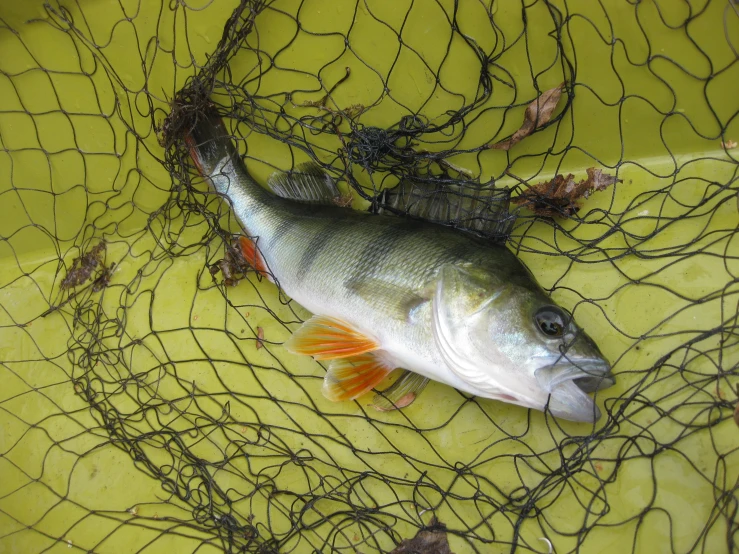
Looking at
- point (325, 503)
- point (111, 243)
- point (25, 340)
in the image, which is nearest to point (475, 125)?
point (325, 503)

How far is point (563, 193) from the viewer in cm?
210

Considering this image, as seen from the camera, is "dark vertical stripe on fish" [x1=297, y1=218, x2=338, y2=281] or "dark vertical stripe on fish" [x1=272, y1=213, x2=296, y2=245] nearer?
"dark vertical stripe on fish" [x1=297, y1=218, x2=338, y2=281]

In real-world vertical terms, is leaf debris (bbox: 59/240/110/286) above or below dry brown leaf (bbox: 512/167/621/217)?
above

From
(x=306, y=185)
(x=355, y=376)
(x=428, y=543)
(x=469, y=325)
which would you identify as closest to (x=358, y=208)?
(x=306, y=185)

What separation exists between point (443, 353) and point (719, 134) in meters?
1.34

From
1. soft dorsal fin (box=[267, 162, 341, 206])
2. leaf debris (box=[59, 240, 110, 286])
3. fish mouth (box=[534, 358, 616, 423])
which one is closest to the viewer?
fish mouth (box=[534, 358, 616, 423])

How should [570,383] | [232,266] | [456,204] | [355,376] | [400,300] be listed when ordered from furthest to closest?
1. [232,266]
2. [456,204]
3. [355,376]
4. [400,300]
5. [570,383]

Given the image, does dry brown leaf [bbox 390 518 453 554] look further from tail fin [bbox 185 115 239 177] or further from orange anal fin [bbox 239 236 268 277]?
tail fin [bbox 185 115 239 177]

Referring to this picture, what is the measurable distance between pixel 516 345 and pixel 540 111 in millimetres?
966

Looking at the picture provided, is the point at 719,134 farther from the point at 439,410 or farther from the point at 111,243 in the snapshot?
the point at 111,243

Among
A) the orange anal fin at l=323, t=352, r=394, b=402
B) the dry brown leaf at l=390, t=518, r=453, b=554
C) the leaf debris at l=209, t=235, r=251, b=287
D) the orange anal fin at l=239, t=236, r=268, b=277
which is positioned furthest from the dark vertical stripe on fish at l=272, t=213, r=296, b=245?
the dry brown leaf at l=390, t=518, r=453, b=554

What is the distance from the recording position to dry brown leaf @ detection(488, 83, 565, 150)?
6.70 feet

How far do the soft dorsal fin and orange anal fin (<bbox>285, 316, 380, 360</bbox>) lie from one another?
0.61m

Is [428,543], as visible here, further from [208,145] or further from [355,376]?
[208,145]
